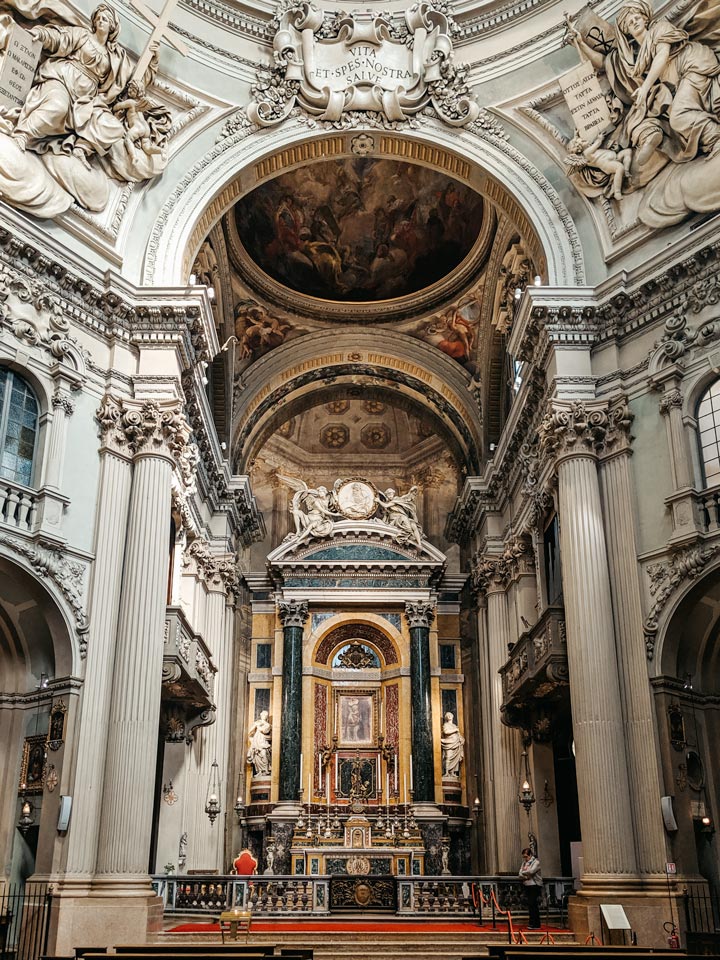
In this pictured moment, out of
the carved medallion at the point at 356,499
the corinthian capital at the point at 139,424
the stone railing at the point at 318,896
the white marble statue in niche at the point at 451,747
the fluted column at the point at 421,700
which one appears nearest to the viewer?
the corinthian capital at the point at 139,424

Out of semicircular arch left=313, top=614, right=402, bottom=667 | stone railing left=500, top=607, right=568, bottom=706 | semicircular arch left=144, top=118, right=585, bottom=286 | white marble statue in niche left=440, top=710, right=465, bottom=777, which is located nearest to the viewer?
stone railing left=500, top=607, right=568, bottom=706

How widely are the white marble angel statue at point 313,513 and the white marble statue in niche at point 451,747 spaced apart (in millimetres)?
6859

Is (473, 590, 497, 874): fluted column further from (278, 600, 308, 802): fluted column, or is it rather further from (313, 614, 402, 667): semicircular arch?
A: (278, 600, 308, 802): fluted column

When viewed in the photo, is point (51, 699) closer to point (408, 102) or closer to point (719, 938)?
point (719, 938)

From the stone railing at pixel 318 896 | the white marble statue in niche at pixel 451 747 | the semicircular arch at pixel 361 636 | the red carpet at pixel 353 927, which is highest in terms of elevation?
the semicircular arch at pixel 361 636

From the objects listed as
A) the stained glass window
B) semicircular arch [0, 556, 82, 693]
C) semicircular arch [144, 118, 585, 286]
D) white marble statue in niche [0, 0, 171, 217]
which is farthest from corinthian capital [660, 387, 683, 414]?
white marble statue in niche [0, 0, 171, 217]

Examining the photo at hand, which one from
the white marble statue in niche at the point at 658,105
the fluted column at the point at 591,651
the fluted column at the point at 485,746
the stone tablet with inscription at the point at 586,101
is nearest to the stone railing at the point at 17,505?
the fluted column at the point at 591,651

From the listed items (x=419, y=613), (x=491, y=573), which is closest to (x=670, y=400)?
(x=491, y=573)

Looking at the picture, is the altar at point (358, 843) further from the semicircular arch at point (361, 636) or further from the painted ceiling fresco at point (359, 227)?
the painted ceiling fresco at point (359, 227)

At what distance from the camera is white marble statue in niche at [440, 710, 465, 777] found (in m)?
28.4

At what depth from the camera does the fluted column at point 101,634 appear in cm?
1511

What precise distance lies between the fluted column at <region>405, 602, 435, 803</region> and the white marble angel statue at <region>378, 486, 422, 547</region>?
2.20m

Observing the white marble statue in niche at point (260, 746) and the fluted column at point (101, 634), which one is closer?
the fluted column at point (101, 634)

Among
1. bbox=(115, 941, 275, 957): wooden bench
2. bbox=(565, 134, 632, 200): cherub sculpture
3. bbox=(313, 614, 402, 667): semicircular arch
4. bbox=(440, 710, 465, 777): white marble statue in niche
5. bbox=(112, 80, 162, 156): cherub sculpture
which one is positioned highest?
bbox=(112, 80, 162, 156): cherub sculpture
